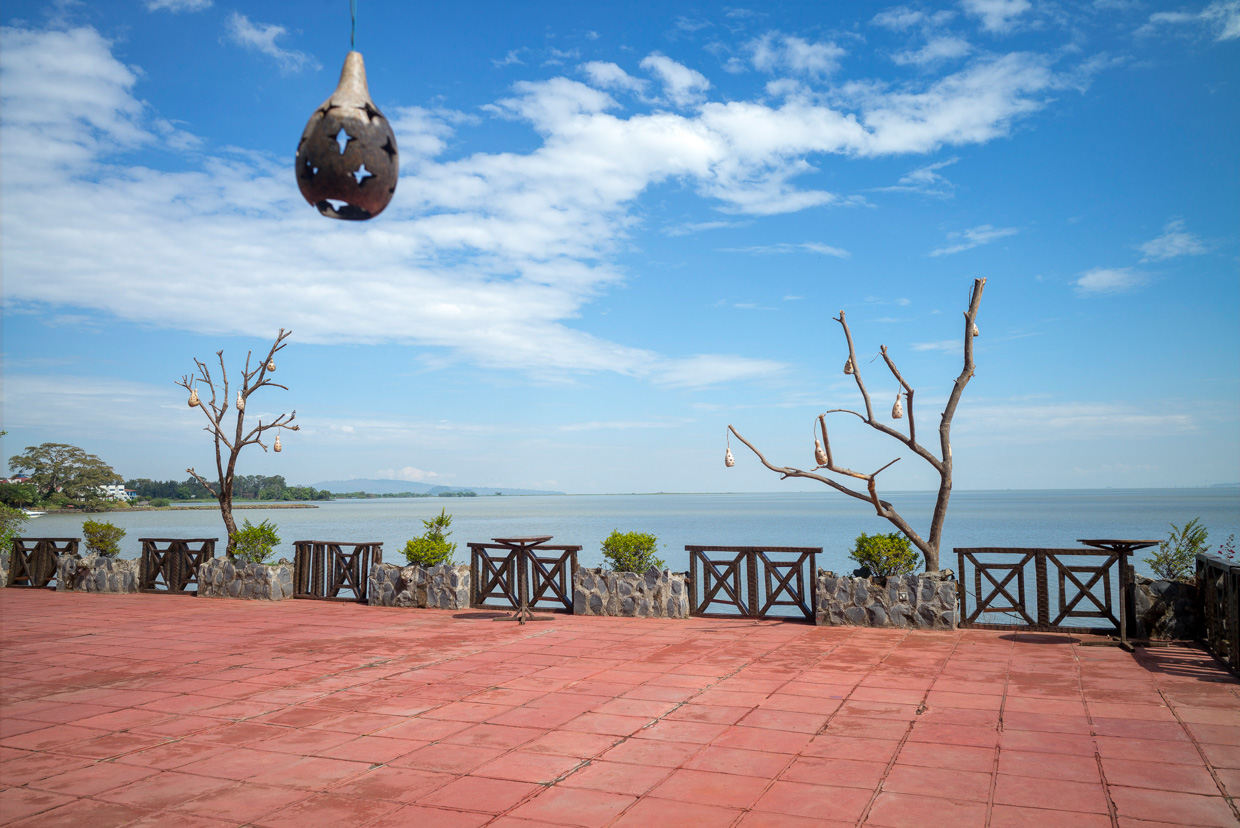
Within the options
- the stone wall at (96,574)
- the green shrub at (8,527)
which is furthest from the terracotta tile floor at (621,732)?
the green shrub at (8,527)

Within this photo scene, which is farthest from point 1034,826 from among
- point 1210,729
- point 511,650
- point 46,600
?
point 46,600

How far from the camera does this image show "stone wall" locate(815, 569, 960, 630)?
9000 millimetres

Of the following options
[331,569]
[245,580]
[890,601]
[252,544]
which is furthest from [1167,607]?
[252,544]

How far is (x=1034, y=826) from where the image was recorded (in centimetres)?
361

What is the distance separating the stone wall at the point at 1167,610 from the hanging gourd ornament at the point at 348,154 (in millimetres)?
8637

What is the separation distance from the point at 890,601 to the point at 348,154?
8301 millimetres

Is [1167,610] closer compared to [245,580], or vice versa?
[1167,610]

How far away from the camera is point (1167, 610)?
8.11m

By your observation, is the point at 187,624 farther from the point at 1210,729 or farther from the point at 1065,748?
the point at 1210,729

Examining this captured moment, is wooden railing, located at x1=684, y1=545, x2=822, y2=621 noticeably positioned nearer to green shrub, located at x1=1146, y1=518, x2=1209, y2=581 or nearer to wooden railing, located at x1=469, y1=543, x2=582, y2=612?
wooden railing, located at x1=469, y1=543, x2=582, y2=612

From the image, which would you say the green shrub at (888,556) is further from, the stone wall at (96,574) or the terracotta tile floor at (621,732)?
the stone wall at (96,574)

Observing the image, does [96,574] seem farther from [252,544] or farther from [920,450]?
[920,450]

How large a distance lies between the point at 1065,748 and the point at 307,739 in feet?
16.0

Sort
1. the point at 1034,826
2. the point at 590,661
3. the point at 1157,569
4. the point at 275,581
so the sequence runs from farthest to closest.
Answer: the point at 275,581, the point at 1157,569, the point at 590,661, the point at 1034,826
